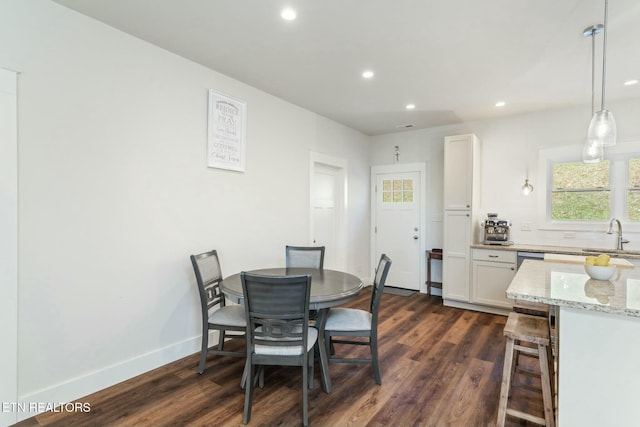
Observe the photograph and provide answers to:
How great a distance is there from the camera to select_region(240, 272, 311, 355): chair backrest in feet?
6.09

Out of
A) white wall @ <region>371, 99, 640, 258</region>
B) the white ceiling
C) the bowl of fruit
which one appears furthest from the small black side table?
the bowl of fruit

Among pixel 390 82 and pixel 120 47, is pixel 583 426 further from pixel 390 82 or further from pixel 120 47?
pixel 120 47

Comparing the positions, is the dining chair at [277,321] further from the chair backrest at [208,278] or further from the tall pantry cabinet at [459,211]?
the tall pantry cabinet at [459,211]

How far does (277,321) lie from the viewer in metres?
1.94

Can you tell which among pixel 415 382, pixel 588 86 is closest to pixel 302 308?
pixel 415 382

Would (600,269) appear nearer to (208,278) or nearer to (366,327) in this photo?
(366,327)

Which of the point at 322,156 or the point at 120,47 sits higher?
the point at 120,47

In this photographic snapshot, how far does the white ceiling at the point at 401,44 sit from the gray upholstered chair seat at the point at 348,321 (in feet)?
7.05

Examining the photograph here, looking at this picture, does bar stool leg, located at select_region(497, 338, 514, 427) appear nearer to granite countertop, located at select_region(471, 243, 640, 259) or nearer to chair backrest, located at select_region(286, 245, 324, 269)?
chair backrest, located at select_region(286, 245, 324, 269)

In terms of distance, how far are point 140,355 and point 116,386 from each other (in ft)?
0.79

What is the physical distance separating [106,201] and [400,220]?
13.5 feet

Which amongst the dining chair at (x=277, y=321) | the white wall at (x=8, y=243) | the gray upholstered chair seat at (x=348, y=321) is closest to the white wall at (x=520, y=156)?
the gray upholstered chair seat at (x=348, y=321)

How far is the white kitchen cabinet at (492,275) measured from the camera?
389cm

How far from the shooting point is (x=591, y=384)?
1.47 meters
